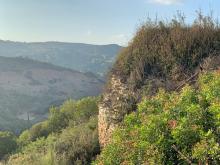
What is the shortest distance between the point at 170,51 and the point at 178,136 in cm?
532

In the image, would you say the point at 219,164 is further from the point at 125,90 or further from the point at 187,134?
the point at 125,90

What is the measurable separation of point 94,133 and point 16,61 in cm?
15432

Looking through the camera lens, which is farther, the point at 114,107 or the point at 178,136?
the point at 114,107

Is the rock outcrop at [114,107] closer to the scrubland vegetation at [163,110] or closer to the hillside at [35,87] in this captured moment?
the scrubland vegetation at [163,110]

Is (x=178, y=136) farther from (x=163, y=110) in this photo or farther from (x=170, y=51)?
(x=170, y=51)

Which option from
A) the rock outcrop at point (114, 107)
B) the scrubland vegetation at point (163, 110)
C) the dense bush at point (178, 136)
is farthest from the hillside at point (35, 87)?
the dense bush at point (178, 136)

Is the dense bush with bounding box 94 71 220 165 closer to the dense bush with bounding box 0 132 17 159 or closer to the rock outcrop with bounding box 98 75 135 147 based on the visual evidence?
the rock outcrop with bounding box 98 75 135 147

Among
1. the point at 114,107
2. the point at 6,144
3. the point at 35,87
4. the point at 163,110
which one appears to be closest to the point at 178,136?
the point at 163,110

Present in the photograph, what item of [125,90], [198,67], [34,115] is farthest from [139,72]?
[34,115]

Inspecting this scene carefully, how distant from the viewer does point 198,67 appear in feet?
33.7

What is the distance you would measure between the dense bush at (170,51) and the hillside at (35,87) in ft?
255

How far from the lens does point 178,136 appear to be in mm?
5816

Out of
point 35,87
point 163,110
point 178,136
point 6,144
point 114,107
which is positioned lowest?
point 35,87

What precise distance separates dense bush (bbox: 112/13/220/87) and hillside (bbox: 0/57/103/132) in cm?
7771
